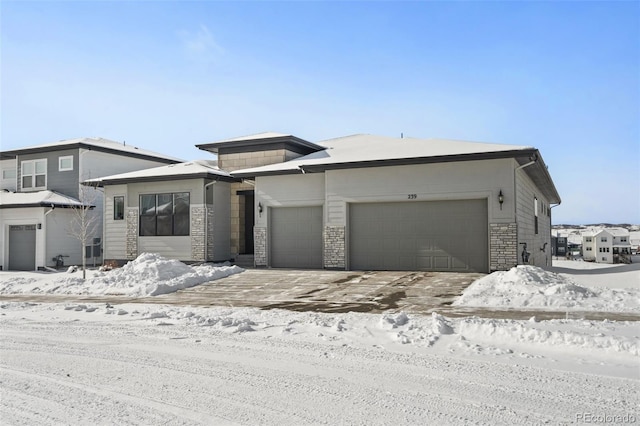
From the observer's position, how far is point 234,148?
898 inches

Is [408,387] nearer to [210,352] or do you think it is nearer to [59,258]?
[210,352]

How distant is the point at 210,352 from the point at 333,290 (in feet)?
21.8

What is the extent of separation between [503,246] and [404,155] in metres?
4.37

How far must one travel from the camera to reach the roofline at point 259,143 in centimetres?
2145

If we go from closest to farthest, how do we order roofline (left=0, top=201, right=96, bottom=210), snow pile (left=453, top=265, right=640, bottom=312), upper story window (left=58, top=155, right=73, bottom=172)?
snow pile (left=453, top=265, right=640, bottom=312) → roofline (left=0, top=201, right=96, bottom=210) → upper story window (left=58, top=155, right=73, bottom=172)

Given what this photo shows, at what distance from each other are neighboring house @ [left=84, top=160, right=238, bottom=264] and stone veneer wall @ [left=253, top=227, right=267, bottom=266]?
251cm

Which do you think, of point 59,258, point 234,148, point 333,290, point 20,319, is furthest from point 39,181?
point 333,290

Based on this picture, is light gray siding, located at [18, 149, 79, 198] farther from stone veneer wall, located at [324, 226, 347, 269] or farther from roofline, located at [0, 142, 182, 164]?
stone veneer wall, located at [324, 226, 347, 269]

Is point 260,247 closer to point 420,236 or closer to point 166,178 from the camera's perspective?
point 166,178

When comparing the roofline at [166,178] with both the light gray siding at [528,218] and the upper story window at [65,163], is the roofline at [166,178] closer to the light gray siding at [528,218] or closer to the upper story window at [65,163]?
the upper story window at [65,163]

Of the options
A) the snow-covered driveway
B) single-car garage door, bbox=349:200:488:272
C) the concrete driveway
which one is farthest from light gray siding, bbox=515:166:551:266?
the snow-covered driveway

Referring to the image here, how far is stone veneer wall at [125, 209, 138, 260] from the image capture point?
21578 millimetres

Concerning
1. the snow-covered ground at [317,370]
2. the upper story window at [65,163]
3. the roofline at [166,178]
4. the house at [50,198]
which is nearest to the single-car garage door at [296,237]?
the roofline at [166,178]

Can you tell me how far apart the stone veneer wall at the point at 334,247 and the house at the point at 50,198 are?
11675 millimetres
